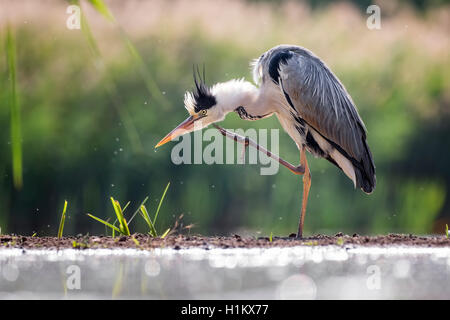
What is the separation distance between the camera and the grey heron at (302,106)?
5.96 m

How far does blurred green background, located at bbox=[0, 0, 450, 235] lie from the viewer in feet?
24.3

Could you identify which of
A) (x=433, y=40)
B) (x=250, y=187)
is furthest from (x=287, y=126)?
(x=433, y=40)

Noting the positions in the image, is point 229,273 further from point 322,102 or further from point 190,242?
point 322,102

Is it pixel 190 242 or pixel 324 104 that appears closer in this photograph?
pixel 190 242

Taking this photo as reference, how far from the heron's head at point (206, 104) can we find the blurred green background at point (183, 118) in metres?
0.98

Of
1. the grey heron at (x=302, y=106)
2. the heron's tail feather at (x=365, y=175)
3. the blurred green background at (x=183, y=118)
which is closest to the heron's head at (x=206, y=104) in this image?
the grey heron at (x=302, y=106)

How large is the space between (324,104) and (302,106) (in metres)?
0.22

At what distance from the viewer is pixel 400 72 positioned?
8.97 m

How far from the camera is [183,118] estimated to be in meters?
7.80

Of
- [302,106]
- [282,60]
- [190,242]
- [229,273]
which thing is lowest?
[190,242]

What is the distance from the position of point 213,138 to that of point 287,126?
1989 millimetres

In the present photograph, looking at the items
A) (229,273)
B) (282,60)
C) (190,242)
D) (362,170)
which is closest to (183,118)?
(282,60)

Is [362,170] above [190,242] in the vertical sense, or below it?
above

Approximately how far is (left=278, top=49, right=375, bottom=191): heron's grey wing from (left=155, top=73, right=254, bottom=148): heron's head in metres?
0.48
